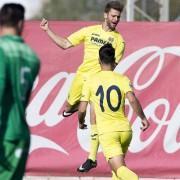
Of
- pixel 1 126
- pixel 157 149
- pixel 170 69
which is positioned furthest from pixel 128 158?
pixel 1 126

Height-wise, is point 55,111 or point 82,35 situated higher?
point 82,35

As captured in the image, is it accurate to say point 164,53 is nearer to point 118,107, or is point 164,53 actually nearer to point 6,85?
point 118,107

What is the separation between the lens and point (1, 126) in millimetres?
6859

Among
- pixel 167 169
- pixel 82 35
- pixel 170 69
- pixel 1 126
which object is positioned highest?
pixel 1 126

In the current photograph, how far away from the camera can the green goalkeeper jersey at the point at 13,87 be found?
22.5 feet

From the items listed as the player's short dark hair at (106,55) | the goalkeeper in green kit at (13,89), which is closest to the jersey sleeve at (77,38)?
the player's short dark hair at (106,55)

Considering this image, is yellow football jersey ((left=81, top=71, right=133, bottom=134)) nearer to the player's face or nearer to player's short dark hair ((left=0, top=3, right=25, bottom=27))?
the player's face

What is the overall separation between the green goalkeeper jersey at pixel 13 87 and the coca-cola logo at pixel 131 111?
23.1 feet

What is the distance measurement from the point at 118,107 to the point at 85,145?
3.46 m

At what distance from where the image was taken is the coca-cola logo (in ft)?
46.0

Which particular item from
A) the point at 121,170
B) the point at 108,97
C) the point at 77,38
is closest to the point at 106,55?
the point at 108,97

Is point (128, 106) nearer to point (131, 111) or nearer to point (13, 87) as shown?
point (131, 111)

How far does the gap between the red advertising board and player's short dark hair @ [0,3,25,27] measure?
691 centimetres

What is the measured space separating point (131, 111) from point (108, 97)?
361cm
